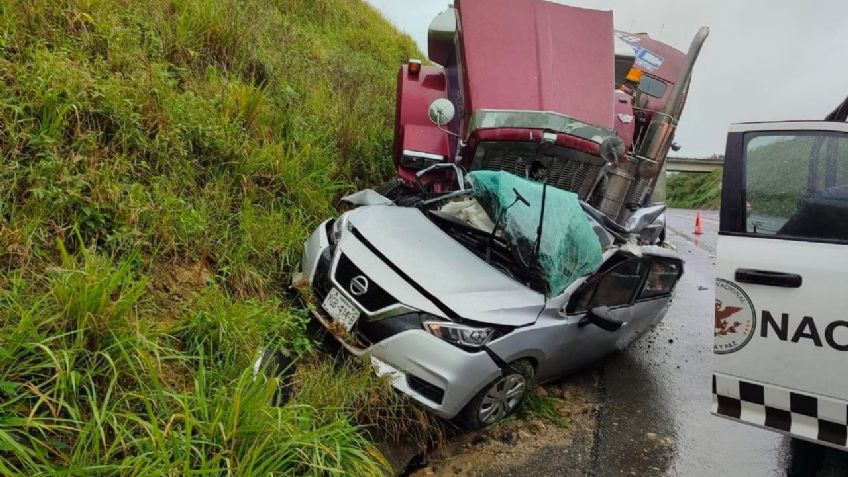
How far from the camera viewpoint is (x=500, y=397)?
3.60 metres

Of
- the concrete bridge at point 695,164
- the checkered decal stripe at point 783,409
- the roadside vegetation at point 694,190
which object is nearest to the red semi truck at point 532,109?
the checkered decal stripe at point 783,409

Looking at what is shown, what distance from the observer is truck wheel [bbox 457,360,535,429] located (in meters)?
3.44

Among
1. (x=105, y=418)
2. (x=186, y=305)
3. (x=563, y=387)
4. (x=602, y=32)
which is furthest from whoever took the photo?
(x=602, y=32)

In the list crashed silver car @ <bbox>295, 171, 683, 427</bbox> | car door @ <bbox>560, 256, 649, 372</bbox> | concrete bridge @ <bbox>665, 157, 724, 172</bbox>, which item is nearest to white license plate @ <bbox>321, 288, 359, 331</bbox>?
crashed silver car @ <bbox>295, 171, 683, 427</bbox>

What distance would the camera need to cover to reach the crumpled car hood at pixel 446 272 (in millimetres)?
3418

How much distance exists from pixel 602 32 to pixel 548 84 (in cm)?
102

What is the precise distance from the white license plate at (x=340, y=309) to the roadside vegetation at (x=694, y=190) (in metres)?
46.2

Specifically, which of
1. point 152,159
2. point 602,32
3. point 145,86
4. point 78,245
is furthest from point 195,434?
point 602,32

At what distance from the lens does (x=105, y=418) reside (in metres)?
2.18

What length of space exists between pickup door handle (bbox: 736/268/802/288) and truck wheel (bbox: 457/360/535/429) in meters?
1.42

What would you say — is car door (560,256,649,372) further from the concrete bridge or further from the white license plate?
the concrete bridge

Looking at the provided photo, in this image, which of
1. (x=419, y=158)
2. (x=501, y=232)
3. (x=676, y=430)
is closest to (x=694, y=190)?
(x=419, y=158)

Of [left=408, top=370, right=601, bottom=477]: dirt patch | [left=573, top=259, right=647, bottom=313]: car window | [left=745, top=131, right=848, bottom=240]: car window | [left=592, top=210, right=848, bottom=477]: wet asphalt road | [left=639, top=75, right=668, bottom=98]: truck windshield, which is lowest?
[left=592, top=210, right=848, bottom=477]: wet asphalt road

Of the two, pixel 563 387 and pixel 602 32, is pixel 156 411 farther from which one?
pixel 602 32
